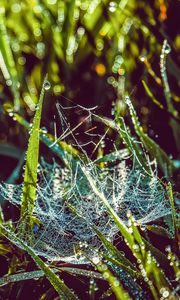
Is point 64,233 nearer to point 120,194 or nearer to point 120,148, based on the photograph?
point 120,194

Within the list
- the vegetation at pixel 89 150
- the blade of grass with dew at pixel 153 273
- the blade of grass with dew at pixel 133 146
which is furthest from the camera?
the blade of grass with dew at pixel 133 146

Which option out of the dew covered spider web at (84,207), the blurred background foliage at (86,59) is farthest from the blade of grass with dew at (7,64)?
the dew covered spider web at (84,207)

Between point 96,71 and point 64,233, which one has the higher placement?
point 96,71

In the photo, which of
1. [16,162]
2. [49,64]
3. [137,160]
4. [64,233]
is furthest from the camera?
[49,64]

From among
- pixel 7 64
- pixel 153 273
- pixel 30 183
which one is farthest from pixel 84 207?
pixel 7 64

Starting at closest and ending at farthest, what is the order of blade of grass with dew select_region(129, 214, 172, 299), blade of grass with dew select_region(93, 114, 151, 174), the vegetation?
blade of grass with dew select_region(129, 214, 172, 299), the vegetation, blade of grass with dew select_region(93, 114, 151, 174)

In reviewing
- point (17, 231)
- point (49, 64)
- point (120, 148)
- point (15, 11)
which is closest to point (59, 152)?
point (120, 148)

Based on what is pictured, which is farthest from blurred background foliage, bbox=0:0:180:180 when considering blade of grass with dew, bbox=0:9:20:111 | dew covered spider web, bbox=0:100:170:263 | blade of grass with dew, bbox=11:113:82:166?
dew covered spider web, bbox=0:100:170:263

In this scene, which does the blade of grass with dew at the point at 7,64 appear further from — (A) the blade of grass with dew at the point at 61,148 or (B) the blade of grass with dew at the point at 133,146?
(B) the blade of grass with dew at the point at 133,146

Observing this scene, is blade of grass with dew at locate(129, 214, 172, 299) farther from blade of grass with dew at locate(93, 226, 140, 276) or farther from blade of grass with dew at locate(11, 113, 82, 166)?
blade of grass with dew at locate(11, 113, 82, 166)
